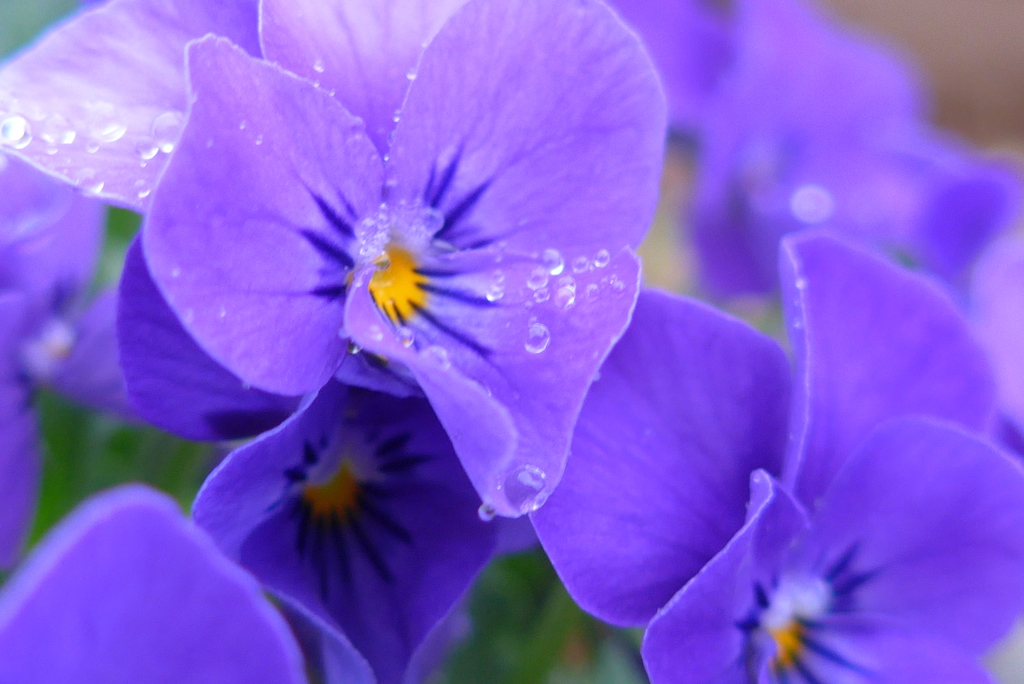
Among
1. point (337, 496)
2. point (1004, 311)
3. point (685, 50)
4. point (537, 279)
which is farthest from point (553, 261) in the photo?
point (685, 50)

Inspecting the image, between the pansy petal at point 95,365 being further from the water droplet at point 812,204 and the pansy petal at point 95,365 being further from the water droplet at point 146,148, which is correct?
the water droplet at point 812,204

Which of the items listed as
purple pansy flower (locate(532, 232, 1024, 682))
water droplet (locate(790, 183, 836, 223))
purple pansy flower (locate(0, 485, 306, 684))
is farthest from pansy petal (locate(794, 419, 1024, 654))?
water droplet (locate(790, 183, 836, 223))

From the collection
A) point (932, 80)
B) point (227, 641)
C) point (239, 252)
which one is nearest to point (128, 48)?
point (239, 252)

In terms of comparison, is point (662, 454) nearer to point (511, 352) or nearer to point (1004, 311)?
point (511, 352)

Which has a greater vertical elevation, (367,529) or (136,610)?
(136,610)

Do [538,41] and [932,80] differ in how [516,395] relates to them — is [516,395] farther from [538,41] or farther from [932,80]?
[932,80]
